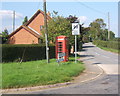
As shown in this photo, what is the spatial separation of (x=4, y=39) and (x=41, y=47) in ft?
59.1

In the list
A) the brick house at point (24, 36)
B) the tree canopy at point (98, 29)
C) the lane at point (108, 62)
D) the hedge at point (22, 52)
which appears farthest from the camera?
the tree canopy at point (98, 29)

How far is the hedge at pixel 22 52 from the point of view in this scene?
17542 mm

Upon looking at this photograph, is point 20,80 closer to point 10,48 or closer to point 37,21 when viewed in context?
point 10,48

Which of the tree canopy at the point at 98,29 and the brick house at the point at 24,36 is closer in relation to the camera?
the brick house at the point at 24,36

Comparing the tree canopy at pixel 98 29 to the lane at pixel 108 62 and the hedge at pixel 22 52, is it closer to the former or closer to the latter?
the lane at pixel 108 62

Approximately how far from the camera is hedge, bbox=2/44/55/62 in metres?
17.5

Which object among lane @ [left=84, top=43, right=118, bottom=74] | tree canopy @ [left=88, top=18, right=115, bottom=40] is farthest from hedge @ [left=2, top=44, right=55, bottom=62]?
tree canopy @ [left=88, top=18, right=115, bottom=40]

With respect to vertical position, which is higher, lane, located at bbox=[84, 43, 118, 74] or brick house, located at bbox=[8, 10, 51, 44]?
brick house, located at bbox=[8, 10, 51, 44]

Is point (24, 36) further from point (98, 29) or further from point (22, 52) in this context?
point (98, 29)

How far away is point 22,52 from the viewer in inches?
755

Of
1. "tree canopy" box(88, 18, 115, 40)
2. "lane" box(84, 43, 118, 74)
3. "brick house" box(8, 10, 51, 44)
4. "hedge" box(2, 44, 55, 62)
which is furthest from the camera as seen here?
"tree canopy" box(88, 18, 115, 40)

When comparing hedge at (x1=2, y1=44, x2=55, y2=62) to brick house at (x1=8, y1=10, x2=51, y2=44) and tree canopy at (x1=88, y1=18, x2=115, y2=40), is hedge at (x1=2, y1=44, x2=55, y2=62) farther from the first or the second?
tree canopy at (x1=88, y1=18, x2=115, y2=40)

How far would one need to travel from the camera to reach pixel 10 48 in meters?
17.9

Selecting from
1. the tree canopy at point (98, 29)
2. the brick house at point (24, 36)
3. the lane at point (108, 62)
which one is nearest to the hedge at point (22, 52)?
the lane at point (108, 62)
